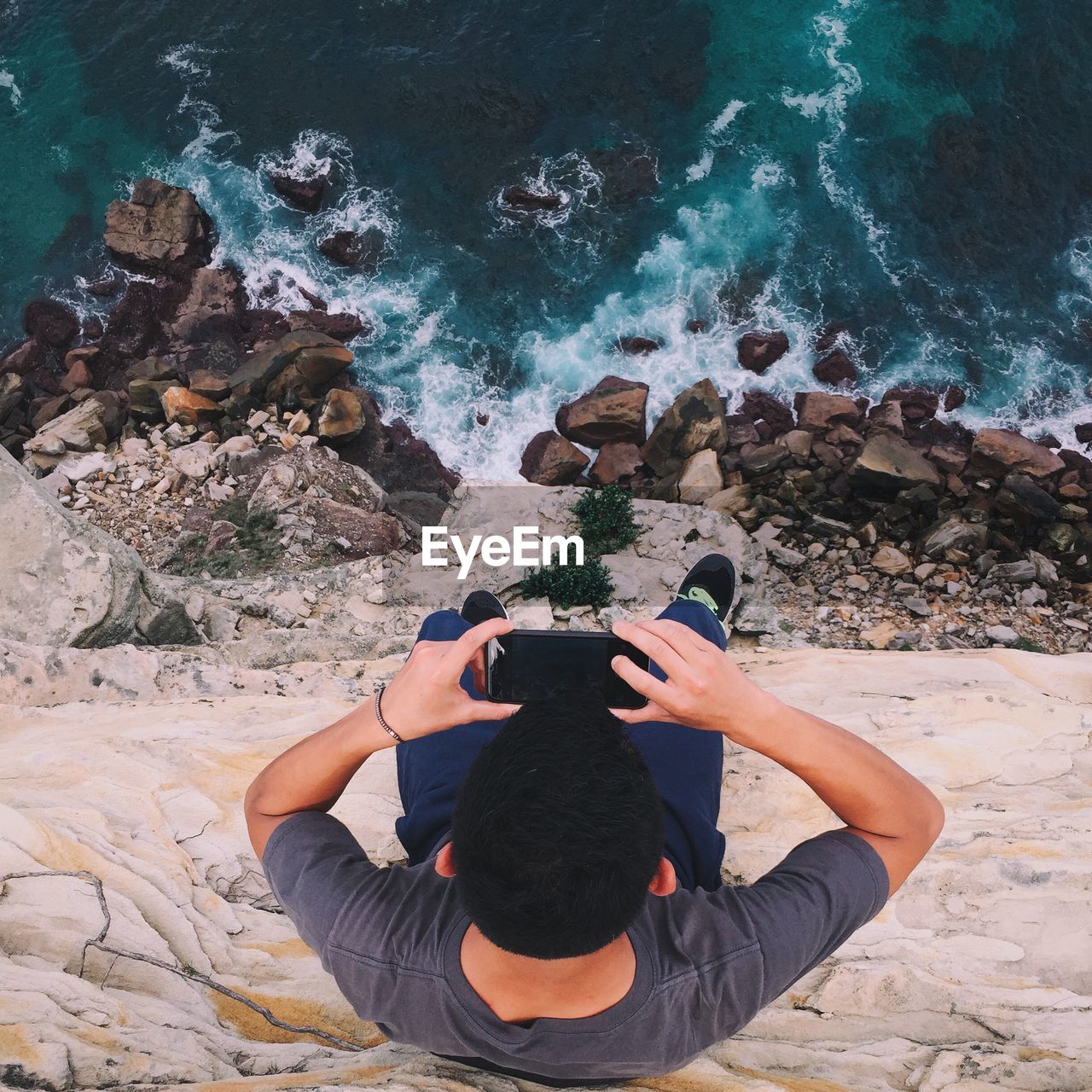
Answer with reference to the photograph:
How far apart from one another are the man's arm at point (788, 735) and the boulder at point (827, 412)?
11.5 meters

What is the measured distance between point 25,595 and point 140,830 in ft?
11.3

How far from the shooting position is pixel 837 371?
1370 centimetres

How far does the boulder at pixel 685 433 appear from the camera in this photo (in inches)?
510

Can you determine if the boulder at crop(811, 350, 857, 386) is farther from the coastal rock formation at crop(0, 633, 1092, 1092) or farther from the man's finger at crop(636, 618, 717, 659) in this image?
the man's finger at crop(636, 618, 717, 659)

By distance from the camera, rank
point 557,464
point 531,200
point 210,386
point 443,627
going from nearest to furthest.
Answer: point 443,627 < point 557,464 < point 210,386 < point 531,200

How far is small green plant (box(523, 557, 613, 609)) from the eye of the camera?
31.5ft

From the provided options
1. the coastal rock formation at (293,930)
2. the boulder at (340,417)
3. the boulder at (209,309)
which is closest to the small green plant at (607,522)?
the boulder at (340,417)

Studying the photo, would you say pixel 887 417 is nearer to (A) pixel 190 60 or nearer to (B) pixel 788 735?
(B) pixel 788 735

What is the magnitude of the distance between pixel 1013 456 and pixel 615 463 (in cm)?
592

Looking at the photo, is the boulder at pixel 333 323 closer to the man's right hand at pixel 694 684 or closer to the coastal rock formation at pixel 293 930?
the coastal rock formation at pixel 293 930

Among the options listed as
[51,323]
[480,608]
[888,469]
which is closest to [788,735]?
A: [480,608]

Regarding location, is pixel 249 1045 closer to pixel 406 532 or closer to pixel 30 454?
pixel 406 532

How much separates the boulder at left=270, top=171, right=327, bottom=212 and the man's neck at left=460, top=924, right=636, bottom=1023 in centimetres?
1576

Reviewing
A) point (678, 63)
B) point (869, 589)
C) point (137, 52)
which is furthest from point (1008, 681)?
point (137, 52)
